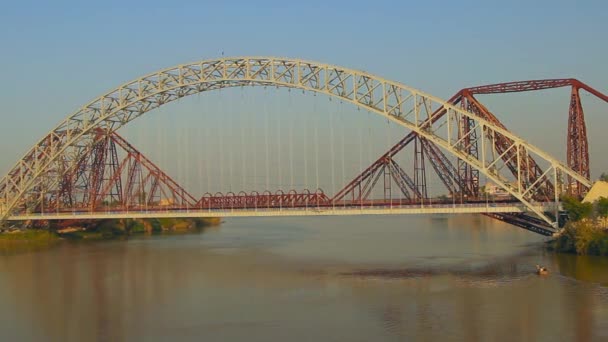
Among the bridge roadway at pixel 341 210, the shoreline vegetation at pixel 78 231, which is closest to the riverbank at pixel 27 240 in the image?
the shoreline vegetation at pixel 78 231

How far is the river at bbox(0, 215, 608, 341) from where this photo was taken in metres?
21.0

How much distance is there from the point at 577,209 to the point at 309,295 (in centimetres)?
1671

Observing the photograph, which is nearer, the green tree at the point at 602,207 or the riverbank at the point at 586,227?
the riverbank at the point at 586,227

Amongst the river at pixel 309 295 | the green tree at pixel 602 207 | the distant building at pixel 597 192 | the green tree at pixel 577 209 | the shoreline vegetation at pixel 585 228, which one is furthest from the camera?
the distant building at pixel 597 192

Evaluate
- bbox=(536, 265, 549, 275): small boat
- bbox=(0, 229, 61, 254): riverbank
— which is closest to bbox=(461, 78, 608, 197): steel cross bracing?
bbox=(536, 265, 549, 275): small boat

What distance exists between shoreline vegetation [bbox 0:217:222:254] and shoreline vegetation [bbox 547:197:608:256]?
34925 millimetres

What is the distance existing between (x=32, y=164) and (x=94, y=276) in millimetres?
24394

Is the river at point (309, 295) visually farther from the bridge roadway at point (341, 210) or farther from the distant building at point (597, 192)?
the distant building at point (597, 192)

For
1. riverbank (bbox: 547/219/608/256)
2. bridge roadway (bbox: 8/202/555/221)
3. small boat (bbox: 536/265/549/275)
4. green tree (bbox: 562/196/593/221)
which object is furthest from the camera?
bridge roadway (bbox: 8/202/555/221)

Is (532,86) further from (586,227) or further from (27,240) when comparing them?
(27,240)

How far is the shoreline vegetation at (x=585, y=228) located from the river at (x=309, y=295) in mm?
1038

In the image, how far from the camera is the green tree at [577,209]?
35500 millimetres

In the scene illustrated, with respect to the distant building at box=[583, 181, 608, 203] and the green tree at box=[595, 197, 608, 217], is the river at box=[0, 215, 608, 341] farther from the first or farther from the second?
the distant building at box=[583, 181, 608, 203]

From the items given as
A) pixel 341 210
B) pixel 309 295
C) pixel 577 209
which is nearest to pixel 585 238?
pixel 577 209
